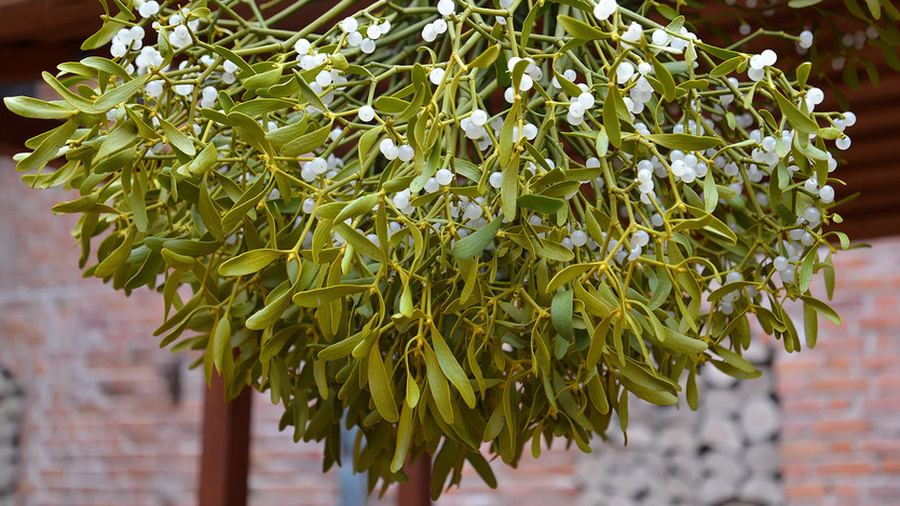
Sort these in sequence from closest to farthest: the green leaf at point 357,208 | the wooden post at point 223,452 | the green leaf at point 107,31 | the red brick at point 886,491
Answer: the green leaf at point 357,208, the green leaf at point 107,31, the wooden post at point 223,452, the red brick at point 886,491

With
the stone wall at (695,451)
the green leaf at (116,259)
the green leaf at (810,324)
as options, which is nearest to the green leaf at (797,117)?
the green leaf at (810,324)

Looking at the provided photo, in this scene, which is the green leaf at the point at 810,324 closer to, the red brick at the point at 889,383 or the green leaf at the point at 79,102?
the green leaf at the point at 79,102

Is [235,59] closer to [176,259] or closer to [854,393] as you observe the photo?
[176,259]

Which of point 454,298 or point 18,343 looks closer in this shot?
point 454,298

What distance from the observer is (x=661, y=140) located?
39 centimetres

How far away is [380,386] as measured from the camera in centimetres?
36

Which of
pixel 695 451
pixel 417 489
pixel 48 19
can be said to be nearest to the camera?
pixel 48 19

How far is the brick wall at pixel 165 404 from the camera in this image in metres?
2.43

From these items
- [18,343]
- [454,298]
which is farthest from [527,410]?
[18,343]

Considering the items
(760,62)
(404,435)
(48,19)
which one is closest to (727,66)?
(760,62)

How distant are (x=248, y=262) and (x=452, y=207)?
105 millimetres

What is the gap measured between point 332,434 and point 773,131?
1.01 feet

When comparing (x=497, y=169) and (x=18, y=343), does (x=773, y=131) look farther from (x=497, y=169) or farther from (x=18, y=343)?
(x=18, y=343)

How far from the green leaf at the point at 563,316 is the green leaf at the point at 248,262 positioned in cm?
12
